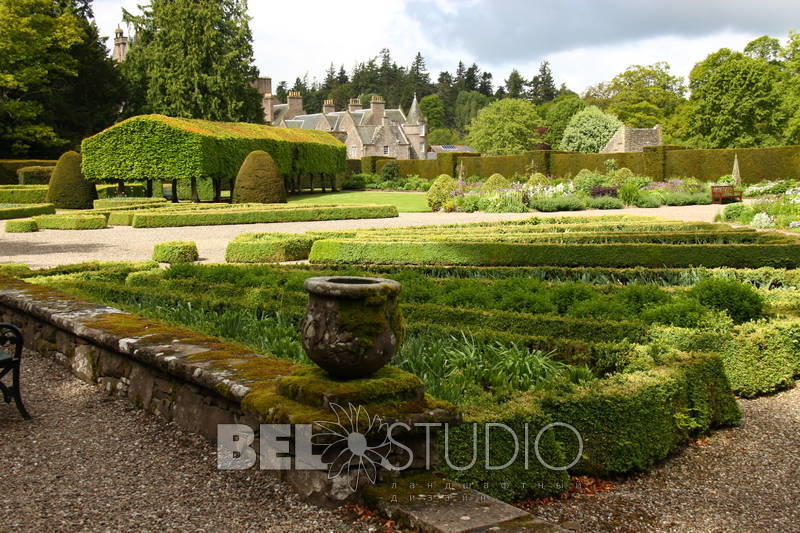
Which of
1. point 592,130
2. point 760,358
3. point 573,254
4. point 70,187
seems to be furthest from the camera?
point 592,130

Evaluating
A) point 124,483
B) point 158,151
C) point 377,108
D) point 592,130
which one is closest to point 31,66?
point 158,151

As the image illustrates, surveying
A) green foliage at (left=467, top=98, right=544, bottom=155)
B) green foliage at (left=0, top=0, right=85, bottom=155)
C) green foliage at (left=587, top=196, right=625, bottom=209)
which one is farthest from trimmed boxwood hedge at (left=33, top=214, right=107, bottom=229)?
green foliage at (left=467, top=98, right=544, bottom=155)

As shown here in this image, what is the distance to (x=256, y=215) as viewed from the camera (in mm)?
21188

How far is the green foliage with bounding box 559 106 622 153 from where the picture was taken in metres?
49.1

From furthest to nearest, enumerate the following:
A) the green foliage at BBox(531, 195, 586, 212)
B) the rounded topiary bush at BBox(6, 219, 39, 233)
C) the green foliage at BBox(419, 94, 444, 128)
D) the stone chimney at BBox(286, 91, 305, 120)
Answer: the green foliage at BBox(419, 94, 444, 128)
the stone chimney at BBox(286, 91, 305, 120)
the green foliage at BBox(531, 195, 586, 212)
the rounded topiary bush at BBox(6, 219, 39, 233)

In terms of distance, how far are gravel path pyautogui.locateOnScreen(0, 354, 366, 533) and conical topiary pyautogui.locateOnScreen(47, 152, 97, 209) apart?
2260 cm

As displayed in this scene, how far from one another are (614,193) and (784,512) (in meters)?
23.3

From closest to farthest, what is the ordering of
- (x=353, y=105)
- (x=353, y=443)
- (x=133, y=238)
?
(x=353, y=443) → (x=133, y=238) → (x=353, y=105)

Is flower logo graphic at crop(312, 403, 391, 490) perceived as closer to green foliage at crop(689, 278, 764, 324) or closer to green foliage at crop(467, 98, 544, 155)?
green foliage at crop(689, 278, 764, 324)

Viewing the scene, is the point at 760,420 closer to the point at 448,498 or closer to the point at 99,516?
the point at 448,498

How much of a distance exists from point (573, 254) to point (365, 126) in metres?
54.3

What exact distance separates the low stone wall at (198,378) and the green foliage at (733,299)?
358 centimetres

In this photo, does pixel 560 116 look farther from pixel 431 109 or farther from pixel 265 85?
pixel 265 85

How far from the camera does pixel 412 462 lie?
10.8 feet
